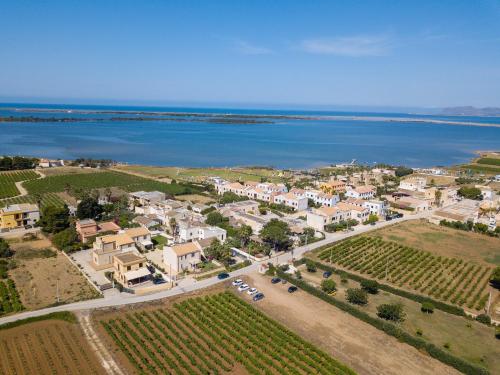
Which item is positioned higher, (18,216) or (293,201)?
(18,216)

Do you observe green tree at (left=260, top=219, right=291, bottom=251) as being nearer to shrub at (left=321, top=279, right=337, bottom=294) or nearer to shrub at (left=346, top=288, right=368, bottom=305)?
shrub at (left=321, top=279, right=337, bottom=294)

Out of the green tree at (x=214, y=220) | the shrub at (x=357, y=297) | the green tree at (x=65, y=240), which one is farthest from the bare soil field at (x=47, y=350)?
the green tree at (x=214, y=220)

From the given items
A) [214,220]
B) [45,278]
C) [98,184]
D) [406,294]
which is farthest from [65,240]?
[406,294]

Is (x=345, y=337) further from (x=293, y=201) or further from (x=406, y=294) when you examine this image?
(x=293, y=201)

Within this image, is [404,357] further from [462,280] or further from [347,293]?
[462,280]

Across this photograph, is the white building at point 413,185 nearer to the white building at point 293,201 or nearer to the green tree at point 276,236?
the white building at point 293,201
